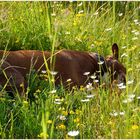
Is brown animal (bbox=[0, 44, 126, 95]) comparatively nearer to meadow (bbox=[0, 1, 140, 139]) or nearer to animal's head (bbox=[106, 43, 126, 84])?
animal's head (bbox=[106, 43, 126, 84])

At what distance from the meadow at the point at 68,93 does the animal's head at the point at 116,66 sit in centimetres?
15

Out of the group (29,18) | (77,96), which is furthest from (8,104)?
(29,18)

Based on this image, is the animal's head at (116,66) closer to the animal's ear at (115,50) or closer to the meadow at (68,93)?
the animal's ear at (115,50)

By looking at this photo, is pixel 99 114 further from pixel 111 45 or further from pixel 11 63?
pixel 111 45

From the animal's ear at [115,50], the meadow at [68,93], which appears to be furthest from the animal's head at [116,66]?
the meadow at [68,93]

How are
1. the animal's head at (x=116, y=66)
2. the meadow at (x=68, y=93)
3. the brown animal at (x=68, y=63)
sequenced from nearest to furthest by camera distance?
the meadow at (x=68, y=93) < the brown animal at (x=68, y=63) < the animal's head at (x=116, y=66)

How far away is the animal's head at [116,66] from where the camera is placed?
470cm

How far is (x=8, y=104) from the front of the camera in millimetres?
3637

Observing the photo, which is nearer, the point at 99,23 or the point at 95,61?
the point at 95,61

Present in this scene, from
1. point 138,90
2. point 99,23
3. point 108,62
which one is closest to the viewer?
point 138,90

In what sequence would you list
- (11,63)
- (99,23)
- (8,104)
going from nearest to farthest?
(8,104) → (11,63) → (99,23)

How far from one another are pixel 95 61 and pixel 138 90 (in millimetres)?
1568

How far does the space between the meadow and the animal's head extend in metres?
Answer: 0.15

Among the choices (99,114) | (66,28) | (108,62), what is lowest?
(99,114)
